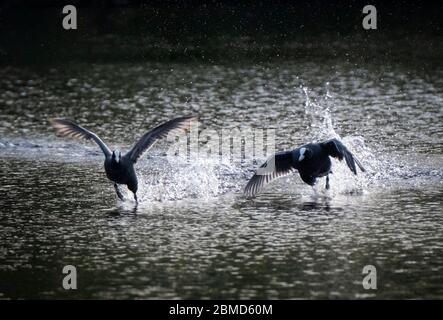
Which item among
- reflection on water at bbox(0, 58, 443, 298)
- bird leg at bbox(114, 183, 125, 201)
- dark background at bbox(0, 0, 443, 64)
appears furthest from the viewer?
dark background at bbox(0, 0, 443, 64)

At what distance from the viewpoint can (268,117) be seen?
2178 cm

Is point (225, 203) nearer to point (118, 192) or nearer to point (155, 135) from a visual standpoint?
point (155, 135)

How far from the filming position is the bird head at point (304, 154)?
15.0m

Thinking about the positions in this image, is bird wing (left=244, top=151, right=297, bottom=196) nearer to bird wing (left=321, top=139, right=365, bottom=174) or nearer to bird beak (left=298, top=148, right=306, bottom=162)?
bird beak (left=298, top=148, right=306, bottom=162)

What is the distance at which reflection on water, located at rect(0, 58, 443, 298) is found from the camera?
37.2 ft

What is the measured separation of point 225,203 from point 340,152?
1.88 metres

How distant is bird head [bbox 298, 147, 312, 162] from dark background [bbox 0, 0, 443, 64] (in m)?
14.5

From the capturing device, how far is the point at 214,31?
1326 inches

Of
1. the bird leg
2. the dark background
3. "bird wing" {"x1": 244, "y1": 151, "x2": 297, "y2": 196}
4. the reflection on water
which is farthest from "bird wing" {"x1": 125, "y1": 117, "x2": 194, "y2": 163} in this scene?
the dark background

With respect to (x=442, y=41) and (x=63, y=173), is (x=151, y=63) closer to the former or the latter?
(x=442, y=41)

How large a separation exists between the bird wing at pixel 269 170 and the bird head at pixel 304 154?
507mm

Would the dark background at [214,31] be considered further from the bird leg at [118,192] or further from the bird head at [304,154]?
the bird leg at [118,192]

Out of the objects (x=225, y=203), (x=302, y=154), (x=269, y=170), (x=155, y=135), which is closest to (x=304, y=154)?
(x=302, y=154)
